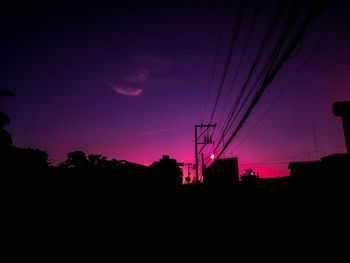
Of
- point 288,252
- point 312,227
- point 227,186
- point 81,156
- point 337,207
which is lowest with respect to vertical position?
point 288,252

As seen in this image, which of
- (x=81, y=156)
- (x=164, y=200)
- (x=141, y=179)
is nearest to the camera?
(x=164, y=200)

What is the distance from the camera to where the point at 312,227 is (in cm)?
607

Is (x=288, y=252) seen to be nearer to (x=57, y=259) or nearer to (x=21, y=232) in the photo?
(x=57, y=259)

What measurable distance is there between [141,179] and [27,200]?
5.15 meters

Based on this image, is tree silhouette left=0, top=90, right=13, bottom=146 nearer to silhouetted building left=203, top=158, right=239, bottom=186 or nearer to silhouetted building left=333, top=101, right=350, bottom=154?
silhouetted building left=333, top=101, right=350, bottom=154

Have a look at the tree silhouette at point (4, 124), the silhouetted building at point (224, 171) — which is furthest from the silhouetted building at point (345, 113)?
the silhouetted building at point (224, 171)

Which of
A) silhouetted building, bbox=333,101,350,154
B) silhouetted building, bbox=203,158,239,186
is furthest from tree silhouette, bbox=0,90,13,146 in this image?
silhouetted building, bbox=203,158,239,186

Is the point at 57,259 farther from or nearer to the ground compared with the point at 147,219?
nearer to the ground

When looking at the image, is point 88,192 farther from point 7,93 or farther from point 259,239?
point 7,93

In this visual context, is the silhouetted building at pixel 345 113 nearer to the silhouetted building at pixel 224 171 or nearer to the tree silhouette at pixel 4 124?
the tree silhouette at pixel 4 124

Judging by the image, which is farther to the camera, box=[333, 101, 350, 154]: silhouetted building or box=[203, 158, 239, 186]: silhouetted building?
box=[203, 158, 239, 186]: silhouetted building

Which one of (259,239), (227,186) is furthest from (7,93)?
(259,239)

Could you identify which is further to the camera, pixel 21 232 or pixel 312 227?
pixel 21 232

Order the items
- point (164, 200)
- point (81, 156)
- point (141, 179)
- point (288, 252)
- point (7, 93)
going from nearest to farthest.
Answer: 1. point (288, 252)
2. point (164, 200)
3. point (141, 179)
4. point (7, 93)
5. point (81, 156)
